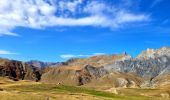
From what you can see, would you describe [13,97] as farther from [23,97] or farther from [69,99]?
[69,99]

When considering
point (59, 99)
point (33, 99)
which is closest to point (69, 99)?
point (59, 99)

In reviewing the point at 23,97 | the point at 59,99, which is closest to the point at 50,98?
the point at 59,99

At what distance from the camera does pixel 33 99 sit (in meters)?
84.3

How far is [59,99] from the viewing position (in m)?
94.0

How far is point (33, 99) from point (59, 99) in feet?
36.4

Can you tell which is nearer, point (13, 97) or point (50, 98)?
point (13, 97)

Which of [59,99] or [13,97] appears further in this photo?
[59,99]

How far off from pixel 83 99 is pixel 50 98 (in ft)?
42.9

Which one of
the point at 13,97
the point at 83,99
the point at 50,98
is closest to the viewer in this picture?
the point at 13,97

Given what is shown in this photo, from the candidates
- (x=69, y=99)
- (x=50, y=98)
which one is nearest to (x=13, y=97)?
(x=50, y=98)

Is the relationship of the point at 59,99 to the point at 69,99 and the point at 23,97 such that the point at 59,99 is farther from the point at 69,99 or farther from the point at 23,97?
the point at 23,97

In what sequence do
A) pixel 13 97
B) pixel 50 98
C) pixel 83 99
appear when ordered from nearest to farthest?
1. pixel 13 97
2. pixel 50 98
3. pixel 83 99

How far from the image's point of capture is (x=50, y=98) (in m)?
92.1

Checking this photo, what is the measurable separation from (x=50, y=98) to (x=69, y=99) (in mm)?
7451
